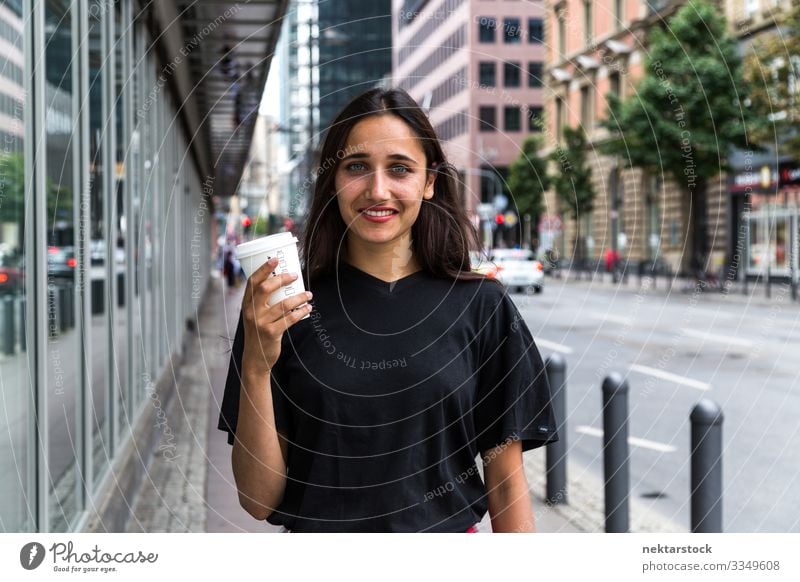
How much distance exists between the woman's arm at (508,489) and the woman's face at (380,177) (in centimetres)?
48

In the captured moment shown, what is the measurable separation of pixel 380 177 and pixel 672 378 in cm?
1146

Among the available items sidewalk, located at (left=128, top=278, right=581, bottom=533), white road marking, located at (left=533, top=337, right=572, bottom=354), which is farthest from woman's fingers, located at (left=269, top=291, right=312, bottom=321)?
white road marking, located at (left=533, top=337, right=572, bottom=354)

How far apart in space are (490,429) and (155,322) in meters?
8.47

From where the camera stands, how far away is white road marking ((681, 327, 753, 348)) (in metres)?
16.9

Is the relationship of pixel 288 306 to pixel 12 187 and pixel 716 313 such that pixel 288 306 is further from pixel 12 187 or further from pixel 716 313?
pixel 716 313

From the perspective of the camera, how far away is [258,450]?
2.22 metres

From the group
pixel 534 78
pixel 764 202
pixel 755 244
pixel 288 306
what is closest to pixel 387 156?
pixel 288 306

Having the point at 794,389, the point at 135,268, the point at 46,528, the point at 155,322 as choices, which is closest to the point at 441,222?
the point at 46,528

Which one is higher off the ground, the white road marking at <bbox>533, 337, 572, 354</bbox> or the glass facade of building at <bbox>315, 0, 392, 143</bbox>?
the glass facade of building at <bbox>315, 0, 392, 143</bbox>

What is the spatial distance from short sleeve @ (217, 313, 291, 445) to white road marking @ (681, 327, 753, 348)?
14.5 m

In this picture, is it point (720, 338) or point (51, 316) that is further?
point (720, 338)

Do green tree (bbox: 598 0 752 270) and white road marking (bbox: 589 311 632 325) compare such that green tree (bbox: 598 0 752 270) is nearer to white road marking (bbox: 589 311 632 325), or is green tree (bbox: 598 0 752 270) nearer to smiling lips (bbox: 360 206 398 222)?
white road marking (bbox: 589 311 632 325)
